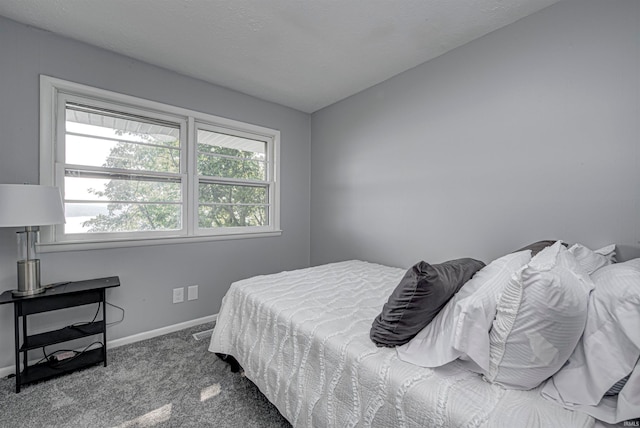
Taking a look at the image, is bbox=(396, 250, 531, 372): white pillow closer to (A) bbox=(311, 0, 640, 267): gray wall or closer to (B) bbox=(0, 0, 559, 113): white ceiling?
(A) bbox=(311, 0, 640, 267): gray wall

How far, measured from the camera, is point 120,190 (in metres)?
2.41

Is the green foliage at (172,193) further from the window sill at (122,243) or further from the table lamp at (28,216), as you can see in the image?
the table lamp at (28,216)

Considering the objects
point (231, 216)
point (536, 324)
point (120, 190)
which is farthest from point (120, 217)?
point (536, 324)

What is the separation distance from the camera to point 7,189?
5.41 ft

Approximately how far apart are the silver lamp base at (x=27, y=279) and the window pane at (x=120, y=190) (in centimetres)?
59

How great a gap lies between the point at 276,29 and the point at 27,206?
81.1 inches

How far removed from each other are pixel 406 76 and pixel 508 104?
995 millimetres

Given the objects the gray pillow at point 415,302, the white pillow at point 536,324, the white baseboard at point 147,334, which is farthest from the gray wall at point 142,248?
the white pillow at point 536,324

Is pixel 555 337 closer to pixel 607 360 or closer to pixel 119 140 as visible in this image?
pixel 607 360

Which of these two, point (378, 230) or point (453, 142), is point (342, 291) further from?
point (453, 142)

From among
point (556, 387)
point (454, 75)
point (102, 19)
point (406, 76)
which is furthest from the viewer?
point (406, 76)

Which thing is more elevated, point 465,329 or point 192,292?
point 465,329

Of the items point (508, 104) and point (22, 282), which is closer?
point (22, 282)

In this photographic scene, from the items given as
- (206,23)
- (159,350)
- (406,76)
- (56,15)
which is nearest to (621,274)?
(406,76)
